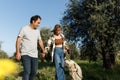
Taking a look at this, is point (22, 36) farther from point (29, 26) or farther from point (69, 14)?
point (69, 14)

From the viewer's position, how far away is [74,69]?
10.6 meters

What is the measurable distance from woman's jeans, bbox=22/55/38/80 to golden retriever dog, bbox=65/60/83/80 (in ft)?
11.3

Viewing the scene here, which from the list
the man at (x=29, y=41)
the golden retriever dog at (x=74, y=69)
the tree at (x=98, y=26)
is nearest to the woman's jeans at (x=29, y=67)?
the man at (x=29, y=41)

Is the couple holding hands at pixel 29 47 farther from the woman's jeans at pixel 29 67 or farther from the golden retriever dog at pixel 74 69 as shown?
the golden retriever dog at pixel 74 69

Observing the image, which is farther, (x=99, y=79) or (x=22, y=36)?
(x=99, y=79)

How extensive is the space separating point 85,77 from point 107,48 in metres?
10.4

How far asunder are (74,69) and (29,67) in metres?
3.94

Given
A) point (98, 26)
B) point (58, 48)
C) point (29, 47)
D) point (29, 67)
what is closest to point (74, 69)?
point (58, 48)

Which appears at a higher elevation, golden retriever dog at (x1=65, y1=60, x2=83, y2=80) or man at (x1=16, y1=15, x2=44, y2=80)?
man at (x1=16, y1=15, x2=44, y2=80)

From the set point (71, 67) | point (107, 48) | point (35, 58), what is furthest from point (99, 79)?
point (107, 48)

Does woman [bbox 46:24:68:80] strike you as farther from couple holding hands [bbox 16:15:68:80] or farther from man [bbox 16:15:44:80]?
man [bbox 16:15:44:80]

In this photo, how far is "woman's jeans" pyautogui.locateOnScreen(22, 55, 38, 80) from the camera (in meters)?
6.78

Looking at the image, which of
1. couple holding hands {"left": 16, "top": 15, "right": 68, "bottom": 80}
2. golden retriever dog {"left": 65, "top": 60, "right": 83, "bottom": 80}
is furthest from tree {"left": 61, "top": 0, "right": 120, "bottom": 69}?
couple holding hands {"left": 16, "top": 15, "right": 68, "bottom": 80}

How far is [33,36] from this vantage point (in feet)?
23.4
